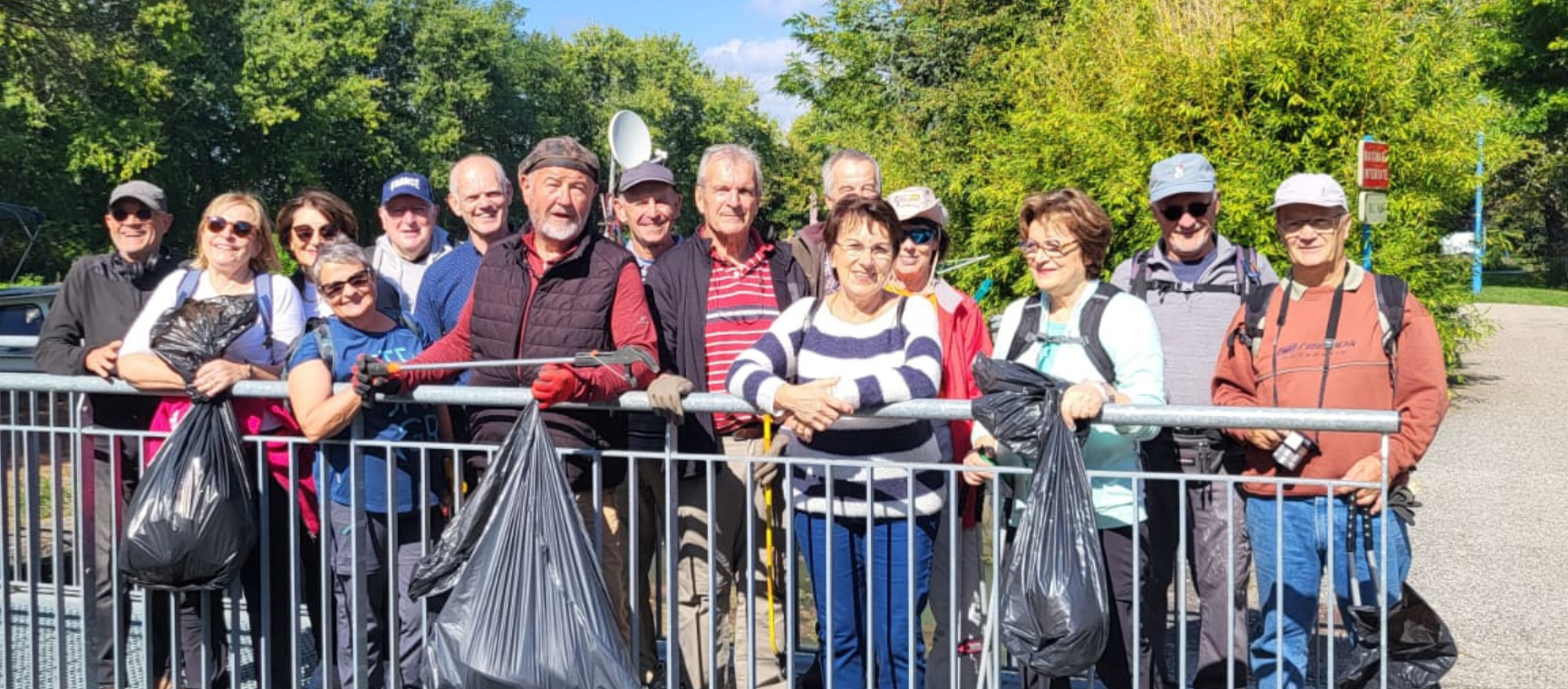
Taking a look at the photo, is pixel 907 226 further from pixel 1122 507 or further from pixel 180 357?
pixel 180 357

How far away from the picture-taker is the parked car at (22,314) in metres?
9.79

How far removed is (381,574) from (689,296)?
1398mm

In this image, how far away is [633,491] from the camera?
12.2 feet

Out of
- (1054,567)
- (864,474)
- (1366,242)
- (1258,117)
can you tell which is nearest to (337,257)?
(864,474)

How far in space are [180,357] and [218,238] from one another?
2.35 ft

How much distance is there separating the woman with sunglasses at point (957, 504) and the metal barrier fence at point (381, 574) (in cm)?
3

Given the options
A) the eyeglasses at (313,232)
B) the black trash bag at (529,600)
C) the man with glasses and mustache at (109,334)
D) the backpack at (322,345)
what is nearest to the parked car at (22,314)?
the man with glasses and mustache at (109,334)

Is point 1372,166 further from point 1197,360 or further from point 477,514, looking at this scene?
point 477,514

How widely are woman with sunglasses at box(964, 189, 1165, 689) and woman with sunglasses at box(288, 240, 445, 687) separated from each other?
1736 millimetres

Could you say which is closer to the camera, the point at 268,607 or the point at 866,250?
the point at 866,250

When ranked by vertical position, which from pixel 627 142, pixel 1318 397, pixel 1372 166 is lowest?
pixel 1318 397

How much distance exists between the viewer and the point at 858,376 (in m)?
3.60

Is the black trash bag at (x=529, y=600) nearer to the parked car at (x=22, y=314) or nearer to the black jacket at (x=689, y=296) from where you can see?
the black jacket at (x=689, y=296)

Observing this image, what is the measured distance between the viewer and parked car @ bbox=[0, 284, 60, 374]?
32.1 feet
